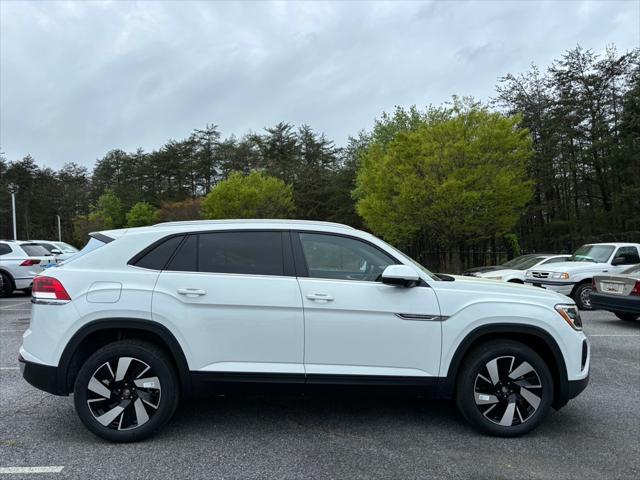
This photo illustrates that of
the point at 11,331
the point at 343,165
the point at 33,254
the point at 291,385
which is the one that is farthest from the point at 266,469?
the point at 343,165

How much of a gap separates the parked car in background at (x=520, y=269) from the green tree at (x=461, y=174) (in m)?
4.55

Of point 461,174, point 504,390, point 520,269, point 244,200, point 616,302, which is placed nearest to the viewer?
point 504,390

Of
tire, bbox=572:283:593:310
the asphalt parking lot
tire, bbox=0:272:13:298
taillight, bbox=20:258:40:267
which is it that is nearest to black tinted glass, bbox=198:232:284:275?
the asphalt parking lot

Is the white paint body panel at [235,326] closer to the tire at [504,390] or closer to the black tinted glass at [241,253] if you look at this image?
the black tinted glass at [241,253]

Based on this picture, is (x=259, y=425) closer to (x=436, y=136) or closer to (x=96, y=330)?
(x=96, y=330)

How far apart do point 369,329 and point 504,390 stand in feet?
3.97

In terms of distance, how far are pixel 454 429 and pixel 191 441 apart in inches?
83.0

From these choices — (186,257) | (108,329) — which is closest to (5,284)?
(108,329)

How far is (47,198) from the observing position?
69.6 metres

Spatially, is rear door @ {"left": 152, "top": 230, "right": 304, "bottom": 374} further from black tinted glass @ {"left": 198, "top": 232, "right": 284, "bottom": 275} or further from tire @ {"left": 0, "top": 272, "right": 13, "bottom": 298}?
tire @ {"left": 0, "top": 272, "right": 13, "bottom": 298}

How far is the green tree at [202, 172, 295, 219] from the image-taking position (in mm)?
33688

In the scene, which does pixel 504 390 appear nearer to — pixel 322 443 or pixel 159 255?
pixel 322 443

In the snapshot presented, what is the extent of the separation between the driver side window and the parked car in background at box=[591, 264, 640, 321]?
7.29 meters

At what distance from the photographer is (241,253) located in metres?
4.00
